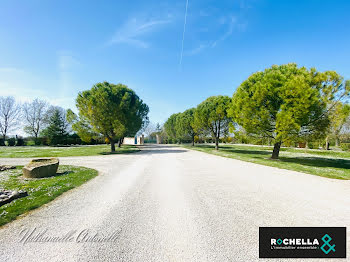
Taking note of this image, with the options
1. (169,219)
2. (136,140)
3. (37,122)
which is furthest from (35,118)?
(169,219)

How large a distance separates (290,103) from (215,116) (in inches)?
474

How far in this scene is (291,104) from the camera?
12109mm

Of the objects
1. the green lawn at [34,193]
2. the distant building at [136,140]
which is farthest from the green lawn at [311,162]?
the distant building at [136,140]

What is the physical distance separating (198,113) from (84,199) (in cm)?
2278

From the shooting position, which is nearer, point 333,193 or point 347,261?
point 347,261

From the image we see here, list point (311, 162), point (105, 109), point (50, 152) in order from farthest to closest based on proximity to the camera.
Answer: point (50, 152) → point (105, 109) → point (311, 162)

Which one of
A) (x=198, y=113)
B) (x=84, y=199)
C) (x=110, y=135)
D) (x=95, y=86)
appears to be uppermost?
(x=95, y=86)

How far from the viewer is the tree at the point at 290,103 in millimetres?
11562

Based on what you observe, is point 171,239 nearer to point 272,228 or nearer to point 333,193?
point 272,228

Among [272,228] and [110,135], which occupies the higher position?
[110,135]

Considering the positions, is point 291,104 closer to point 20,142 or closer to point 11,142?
point 20,142

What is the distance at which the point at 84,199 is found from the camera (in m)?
4.86

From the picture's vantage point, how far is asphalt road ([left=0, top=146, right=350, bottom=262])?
254cm

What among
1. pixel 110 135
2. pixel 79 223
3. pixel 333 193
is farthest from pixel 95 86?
pixel 333 193
